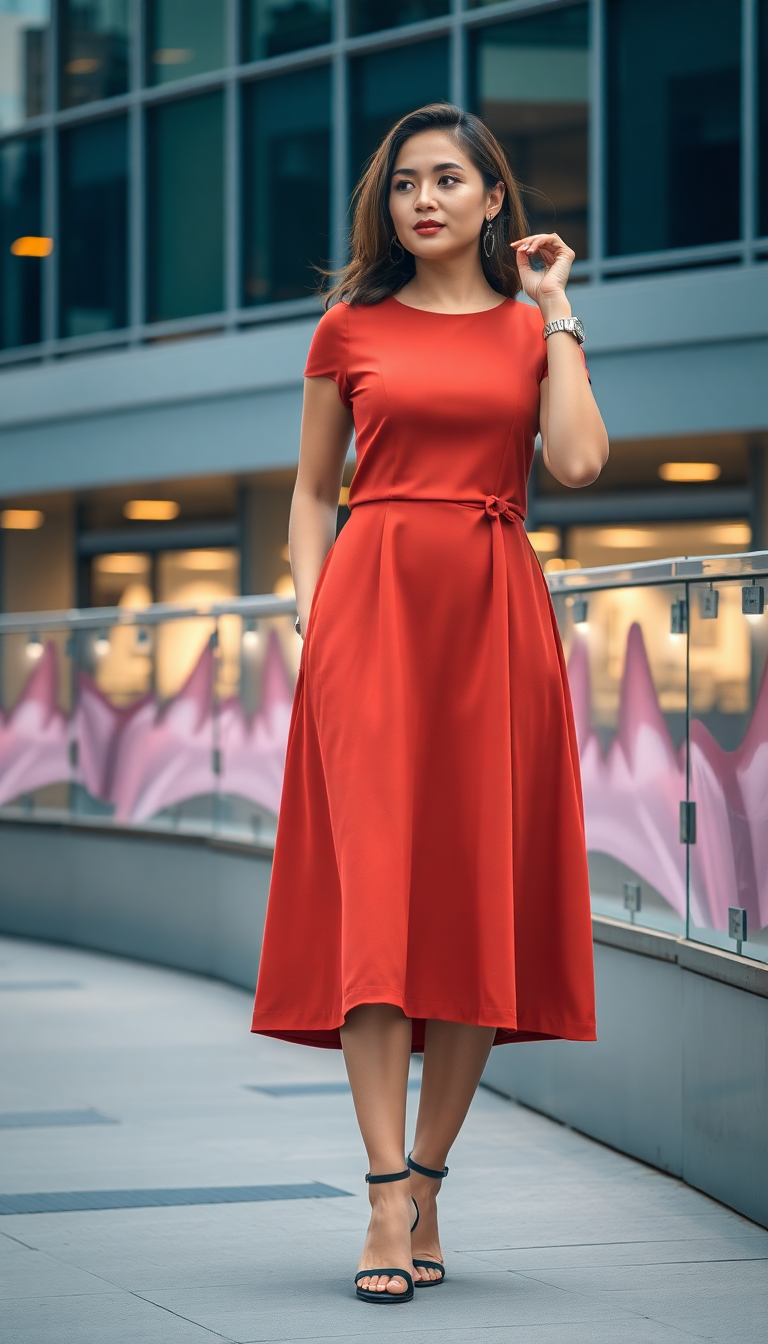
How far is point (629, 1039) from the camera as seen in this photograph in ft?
16.3

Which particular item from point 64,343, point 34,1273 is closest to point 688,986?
point 34,1273

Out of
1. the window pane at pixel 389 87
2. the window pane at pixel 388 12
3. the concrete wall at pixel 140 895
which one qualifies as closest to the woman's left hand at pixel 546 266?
the concrete wall at pixel 140 895

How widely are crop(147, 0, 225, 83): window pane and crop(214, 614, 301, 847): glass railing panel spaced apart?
9.35 metres

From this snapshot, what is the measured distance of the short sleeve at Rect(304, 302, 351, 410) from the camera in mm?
3643

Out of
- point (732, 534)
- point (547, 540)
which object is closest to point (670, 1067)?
point (732, 534)

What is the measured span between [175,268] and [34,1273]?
14100 mm

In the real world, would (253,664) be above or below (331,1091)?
above

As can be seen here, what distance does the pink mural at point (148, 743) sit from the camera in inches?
331

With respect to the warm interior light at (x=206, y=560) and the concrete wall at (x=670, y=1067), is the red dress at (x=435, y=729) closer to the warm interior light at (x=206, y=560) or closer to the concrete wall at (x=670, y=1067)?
the concrete wall at (x=670, y=1067)

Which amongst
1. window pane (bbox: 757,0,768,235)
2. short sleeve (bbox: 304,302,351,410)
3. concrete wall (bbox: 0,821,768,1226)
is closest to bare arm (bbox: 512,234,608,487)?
short sleeve (bbox: 304,302,351,410)

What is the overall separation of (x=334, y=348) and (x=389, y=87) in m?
12.5

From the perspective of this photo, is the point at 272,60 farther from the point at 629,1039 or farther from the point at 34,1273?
the point at 34,1273

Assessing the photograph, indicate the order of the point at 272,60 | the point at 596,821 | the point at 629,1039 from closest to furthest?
the point at 629,1039
the point at 596,821
the point at 272,60

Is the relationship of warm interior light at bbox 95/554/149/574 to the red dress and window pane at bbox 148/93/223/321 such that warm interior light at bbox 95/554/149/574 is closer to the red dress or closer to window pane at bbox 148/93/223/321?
window pane at bbox 148/93/223/321
